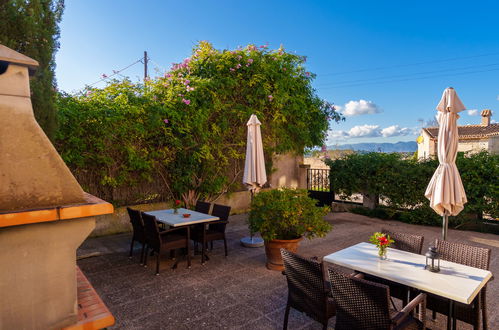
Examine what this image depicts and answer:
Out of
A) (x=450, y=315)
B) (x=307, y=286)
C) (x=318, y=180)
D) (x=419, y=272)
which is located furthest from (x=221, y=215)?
(x=318, y=180)

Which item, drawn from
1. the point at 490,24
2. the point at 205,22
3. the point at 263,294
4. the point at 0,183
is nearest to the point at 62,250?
the point at 0,183

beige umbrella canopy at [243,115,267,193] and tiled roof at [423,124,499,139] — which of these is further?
tiled roof at [423,124,499,139]

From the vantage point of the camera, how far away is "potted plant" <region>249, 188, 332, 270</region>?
4.52m

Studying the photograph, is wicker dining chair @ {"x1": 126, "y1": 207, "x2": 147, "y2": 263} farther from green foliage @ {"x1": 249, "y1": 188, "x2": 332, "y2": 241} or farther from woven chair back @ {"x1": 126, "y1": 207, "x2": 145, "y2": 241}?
green foliage @ {"x1": 249, "y1": 188, "x2": 332, "y2": 241}

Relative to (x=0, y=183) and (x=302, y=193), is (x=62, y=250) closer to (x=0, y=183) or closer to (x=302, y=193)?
(x=0, y=183)

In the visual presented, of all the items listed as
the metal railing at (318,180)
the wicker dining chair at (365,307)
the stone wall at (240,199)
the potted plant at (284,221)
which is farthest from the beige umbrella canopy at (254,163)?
the metal railing at (318,180)

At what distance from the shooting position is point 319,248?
5.92 meters

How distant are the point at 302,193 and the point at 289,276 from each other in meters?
2.07

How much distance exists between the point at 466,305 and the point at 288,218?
2311 millimetres

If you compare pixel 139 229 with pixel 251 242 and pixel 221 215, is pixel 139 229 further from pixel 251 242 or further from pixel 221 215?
pixel 251 242

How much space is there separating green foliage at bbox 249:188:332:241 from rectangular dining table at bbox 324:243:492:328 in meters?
1.09

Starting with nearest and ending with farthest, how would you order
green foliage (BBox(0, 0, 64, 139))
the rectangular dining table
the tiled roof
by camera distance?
the rectangular dining table
green foliage (BBox(0, 0, 64, 139))
the tiled roof

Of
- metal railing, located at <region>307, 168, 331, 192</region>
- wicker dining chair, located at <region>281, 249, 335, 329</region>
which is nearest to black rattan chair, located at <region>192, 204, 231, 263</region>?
wicker dining chair, located at <region>281, 249, 335, 329</region>

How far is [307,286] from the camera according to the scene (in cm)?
276
